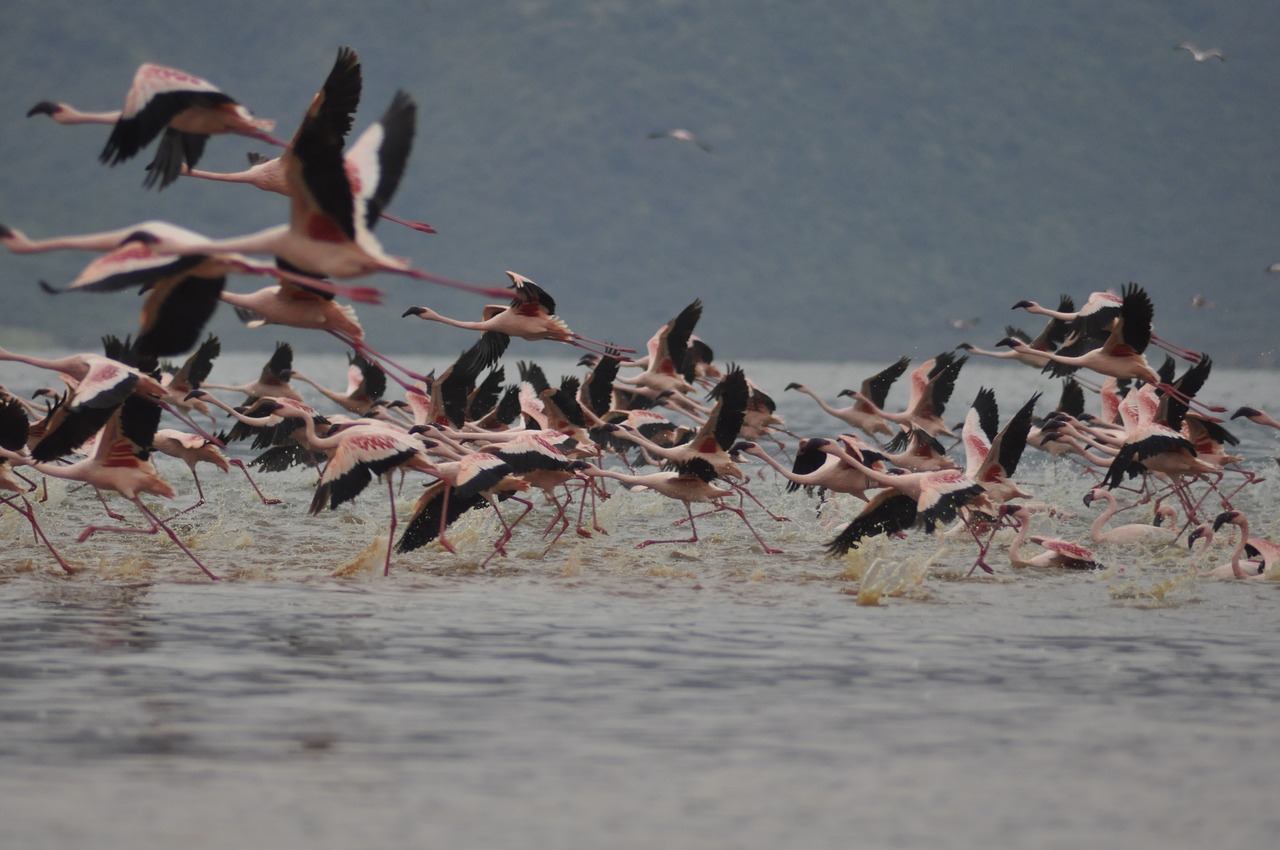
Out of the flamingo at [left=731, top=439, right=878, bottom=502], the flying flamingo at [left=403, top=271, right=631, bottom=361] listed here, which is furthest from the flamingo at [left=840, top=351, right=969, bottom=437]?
the flying flamingo at [left=403, top=271, right=631, bottom=361]

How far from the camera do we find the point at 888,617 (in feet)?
35.2

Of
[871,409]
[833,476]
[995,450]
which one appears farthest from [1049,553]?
[871,409]

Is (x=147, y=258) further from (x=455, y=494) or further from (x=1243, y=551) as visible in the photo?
(x=1243, y=551)

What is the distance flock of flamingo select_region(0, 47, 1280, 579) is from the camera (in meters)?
8.80

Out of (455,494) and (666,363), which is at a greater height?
(666,363)

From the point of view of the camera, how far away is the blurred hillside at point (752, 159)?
109938mm

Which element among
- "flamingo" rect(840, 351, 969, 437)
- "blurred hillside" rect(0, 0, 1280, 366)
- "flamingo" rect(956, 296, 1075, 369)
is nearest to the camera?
"flamingo" rect(956, 296, 1075, 369)

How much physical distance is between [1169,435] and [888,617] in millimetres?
4487

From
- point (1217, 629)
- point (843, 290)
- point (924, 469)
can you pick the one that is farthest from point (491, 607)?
point (843, 290)

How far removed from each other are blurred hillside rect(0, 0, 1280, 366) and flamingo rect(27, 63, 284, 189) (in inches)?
3523

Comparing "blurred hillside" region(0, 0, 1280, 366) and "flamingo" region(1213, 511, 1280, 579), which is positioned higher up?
"blurred hillside" region(0, 0, 1280, 366)

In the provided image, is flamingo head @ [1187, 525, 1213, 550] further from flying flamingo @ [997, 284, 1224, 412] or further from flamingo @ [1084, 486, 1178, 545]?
flying flamingo @ [997, 284, 1224, 412]

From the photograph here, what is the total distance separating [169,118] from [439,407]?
514 centimetres

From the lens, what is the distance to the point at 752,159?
121 m
